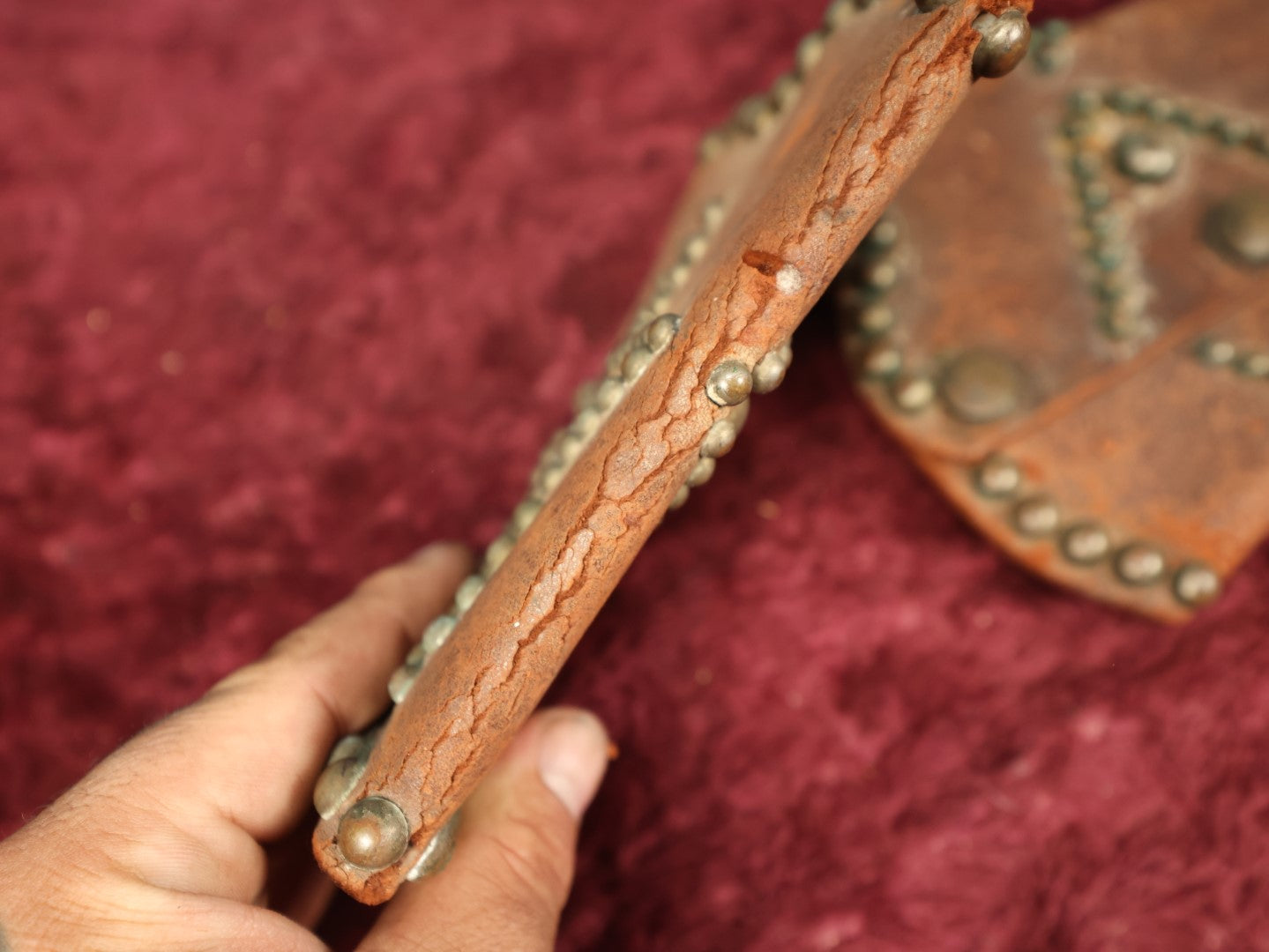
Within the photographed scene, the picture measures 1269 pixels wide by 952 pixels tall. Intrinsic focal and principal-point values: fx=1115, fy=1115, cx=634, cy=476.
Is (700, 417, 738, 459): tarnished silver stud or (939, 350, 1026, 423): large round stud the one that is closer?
(700, 417, 738, 459): tarnished silver stud

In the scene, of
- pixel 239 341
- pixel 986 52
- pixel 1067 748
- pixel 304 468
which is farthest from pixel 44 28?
pixel 1067 748

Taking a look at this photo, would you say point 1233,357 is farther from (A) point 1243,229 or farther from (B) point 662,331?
(B) point 662,331

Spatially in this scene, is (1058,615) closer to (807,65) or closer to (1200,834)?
(1200,834)

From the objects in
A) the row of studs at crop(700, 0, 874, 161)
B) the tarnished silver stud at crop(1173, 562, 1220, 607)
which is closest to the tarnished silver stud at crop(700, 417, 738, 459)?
the row of studs at crop(700, 0, 874, 161)

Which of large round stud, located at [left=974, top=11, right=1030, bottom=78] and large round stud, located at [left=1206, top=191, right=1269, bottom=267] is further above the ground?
large round stud, located at [left=1206, top=191, right=1269, bottom=267]

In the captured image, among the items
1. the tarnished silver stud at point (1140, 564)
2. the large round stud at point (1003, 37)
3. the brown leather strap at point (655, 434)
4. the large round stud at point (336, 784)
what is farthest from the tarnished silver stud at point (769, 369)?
the tarnished silver stud at point (1140, 564)

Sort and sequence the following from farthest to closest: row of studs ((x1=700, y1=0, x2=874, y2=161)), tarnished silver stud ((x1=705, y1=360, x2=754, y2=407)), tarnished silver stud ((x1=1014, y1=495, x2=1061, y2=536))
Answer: tarnished silver stud ((x1=1014, y1=495, x2=1061, y2=536)) → row of studs ((x1=700, y1=0, x2=874, y2=161)) → tarnished silver stud ((x1=705, y1=360, x2=754, y2=407))

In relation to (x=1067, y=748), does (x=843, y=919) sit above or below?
below

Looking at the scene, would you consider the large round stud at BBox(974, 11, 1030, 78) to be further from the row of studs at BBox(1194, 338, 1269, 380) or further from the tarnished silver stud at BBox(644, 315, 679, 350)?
the row of studs at BBox(1194, 338, 1269, 380)
